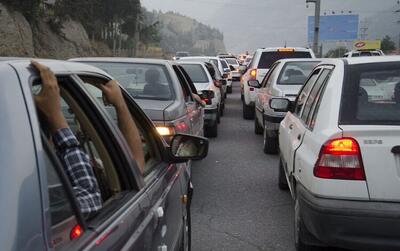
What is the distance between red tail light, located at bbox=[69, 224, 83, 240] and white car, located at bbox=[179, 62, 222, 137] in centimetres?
863

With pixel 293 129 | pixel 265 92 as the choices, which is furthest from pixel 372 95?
pixel 265 92

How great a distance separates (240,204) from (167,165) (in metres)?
A: 3.39

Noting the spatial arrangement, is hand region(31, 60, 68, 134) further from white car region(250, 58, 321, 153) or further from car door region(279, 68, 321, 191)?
white car region(250, 58, 321, 153)

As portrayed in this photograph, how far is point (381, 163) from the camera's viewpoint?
4.01 meters

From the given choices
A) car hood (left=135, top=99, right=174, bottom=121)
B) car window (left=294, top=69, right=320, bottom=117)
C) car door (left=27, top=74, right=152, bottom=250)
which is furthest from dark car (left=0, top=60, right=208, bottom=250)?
car window (left=294, top=69, right=320, bottom=117)

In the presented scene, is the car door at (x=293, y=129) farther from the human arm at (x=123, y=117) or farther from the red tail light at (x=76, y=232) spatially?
the red tail light at (x=76, y=232)

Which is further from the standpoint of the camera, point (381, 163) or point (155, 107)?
point (155, 107)

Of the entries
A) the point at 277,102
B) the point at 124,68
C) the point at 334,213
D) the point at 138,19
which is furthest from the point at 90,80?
the point at 138,19

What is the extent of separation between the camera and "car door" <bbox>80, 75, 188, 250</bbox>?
2.62 metres

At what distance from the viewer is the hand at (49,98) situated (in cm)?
204

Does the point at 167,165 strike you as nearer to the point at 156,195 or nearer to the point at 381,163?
the point at 156,195

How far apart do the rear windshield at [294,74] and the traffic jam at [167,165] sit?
278cm

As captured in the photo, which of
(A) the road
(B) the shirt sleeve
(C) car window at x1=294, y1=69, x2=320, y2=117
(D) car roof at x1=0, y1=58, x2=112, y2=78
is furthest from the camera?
(C) car window at x1=294, y1=69, x2=320, y2=117

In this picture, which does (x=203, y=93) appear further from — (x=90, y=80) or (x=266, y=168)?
→ (x=90, y=80)
